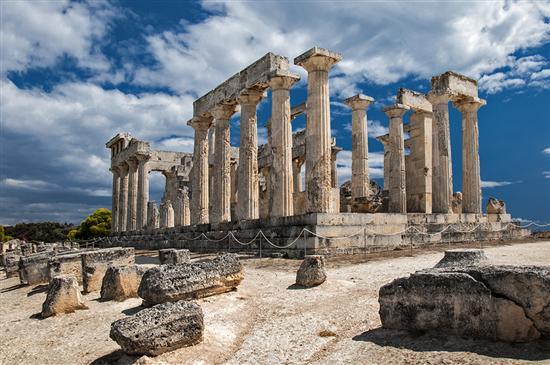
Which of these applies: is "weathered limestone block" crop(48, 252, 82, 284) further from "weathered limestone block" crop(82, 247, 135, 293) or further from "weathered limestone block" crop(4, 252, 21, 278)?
"weathered limestone block" crop(4, 252, 21, 278)

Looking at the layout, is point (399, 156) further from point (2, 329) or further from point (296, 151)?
point (2, 329)

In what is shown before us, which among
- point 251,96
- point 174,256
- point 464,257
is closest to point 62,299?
point 174,256

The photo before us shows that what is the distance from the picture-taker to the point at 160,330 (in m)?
5.55

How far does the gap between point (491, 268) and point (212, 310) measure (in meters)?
4.04

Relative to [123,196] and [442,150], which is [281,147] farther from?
[123,196]

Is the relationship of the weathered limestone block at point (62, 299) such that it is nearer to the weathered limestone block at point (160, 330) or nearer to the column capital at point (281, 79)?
the weathered limestone block at point (160, 330)

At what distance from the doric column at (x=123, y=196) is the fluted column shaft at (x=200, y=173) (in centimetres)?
1293

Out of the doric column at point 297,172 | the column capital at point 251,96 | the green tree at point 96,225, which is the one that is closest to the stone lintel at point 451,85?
the column capital at point 251,96

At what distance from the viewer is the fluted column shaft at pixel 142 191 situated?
31766mm

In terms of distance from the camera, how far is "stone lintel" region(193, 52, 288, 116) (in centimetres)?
1786

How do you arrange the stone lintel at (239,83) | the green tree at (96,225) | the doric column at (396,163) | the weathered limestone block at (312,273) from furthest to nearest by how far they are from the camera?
1. the green tree at (96,225)
2. the doric column at (396,163)
3. the stone lintel at (239,83)
4. the weathered limestone block at (312,273)

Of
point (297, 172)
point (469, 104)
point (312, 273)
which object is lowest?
point (312, 273)

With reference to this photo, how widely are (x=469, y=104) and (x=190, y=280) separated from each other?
18.9 m

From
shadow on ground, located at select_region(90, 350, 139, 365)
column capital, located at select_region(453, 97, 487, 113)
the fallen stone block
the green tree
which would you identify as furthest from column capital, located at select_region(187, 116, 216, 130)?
the green tree
